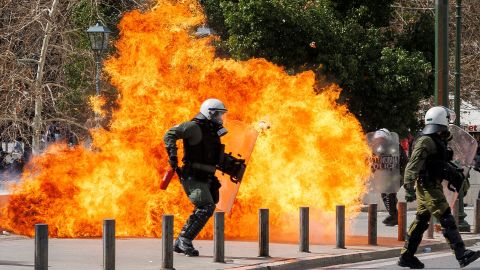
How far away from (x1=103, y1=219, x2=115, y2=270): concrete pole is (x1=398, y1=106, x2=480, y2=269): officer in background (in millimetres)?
3032

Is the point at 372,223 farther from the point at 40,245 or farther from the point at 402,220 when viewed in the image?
the point at 40,245

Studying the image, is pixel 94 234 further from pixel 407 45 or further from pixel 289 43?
pixel 407 45

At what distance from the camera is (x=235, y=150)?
13.7m

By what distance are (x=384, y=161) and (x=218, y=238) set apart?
679 cm

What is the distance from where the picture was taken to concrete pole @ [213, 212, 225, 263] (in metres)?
11.5

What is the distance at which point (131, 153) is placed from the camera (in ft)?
46.6

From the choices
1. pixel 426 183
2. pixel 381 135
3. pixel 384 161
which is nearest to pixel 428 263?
pixel 426 183

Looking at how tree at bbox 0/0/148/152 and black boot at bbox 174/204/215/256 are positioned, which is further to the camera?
tree at bbox 0/0/148/152

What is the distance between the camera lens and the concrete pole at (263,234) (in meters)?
12.1

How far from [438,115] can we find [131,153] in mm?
4554

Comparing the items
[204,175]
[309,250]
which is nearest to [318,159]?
[309,250]

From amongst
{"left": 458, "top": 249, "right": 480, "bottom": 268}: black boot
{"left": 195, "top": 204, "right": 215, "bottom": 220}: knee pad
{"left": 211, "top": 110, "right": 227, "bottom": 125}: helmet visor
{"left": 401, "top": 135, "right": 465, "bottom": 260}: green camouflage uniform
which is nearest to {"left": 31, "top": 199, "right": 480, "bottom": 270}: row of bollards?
{"left": 195, "top": 204, "right": 215, "bottom": 220}: knee pad

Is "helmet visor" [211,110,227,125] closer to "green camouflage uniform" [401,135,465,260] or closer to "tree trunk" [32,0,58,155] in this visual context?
"green camouflage uniform" [401,135,465,260]

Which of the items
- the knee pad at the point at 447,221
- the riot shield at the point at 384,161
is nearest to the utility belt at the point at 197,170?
the knee pad at the point at 447,221
